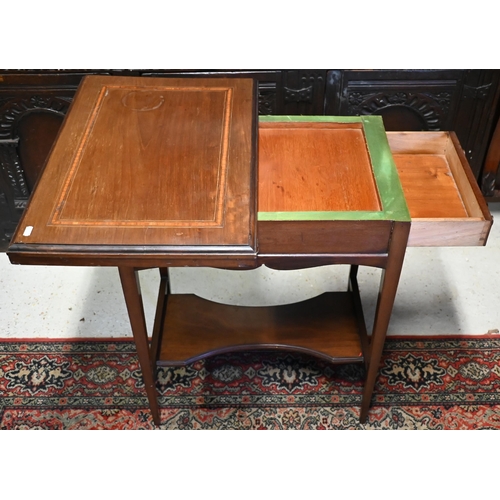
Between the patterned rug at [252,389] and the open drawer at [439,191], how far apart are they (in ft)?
2.22

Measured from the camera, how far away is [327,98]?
86.0 inches

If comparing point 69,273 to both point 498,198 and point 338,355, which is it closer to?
point 338,355

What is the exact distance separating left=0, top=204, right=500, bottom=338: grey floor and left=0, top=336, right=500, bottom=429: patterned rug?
3.1 inches

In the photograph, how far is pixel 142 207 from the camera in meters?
1.35

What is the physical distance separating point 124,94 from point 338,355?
95cm

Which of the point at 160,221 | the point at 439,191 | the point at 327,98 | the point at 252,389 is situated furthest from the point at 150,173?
the point at 327,98

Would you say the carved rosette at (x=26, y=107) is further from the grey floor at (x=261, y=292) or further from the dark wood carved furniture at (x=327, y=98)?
the grey floor at (x=261, y=292)

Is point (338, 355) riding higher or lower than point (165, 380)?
higher

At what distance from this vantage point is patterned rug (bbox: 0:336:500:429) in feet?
6.27

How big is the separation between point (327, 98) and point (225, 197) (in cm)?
97

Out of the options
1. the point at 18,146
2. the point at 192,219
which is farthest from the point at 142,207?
the point at 18,146

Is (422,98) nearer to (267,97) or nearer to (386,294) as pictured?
(267,97)

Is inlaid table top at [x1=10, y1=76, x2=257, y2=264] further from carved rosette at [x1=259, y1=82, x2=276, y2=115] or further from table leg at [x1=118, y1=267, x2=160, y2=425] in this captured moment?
carved rosette at [x1=259, y1=82, x2=276, y2=115]

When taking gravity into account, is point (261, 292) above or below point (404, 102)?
below
